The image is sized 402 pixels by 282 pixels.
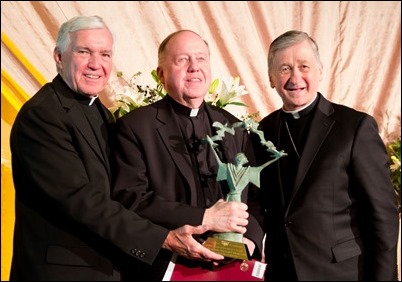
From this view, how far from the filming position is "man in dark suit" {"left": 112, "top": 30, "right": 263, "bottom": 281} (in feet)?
9.13

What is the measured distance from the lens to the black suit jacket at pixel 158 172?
2791 millimetres

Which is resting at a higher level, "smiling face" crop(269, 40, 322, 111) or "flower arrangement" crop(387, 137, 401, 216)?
"smiling face" crop(269, 40, 322, 111)

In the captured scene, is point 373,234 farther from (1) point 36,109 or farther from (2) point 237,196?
(1) point 36,109

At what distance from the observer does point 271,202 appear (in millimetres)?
3139

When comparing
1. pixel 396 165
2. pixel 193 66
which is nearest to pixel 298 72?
pixel 193 66

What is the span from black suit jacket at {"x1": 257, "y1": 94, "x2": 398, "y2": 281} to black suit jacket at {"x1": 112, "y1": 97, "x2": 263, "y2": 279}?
0.73 ft

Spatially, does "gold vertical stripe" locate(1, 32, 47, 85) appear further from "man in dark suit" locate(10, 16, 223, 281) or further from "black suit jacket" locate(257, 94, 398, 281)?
"black suit jacket" locate(257, 94, 398, 281)

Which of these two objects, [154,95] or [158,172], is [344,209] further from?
[154,95]

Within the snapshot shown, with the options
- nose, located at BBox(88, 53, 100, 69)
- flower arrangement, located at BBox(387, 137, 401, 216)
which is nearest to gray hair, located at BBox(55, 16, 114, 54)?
nose, located at BBox(88, 53, 100, 69)

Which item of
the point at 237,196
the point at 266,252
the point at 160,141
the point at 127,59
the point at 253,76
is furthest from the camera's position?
the point at 253,76

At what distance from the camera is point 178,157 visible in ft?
9.64

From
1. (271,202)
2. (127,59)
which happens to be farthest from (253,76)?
(271,202)

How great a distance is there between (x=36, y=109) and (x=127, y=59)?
2.36m

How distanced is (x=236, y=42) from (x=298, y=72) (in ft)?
7.75
